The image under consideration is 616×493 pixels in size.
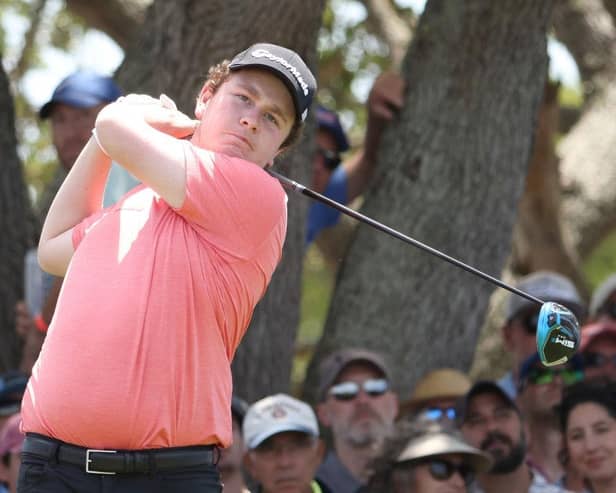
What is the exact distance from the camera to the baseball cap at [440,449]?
19.5 feet

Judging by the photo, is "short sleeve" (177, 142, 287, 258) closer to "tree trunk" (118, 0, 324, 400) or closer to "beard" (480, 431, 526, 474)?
"tree trunk" (118, 0, 324, 400)

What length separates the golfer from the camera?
3307mm

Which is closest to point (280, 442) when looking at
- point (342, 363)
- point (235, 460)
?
point (235, 460)

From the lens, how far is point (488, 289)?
7.16 meters

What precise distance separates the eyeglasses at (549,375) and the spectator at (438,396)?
0.39 m

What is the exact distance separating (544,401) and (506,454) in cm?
61

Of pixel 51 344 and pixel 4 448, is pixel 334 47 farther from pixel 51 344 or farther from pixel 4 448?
pixel 51 344

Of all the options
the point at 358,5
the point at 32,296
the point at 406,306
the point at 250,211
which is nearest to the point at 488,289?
the point at 406,306

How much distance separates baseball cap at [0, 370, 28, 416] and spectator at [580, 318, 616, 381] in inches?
111

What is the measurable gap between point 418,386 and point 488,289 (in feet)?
2.37

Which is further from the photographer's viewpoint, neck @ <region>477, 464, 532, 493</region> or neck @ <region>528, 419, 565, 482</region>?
neck @ <region>528, 419, 565, 482</region>

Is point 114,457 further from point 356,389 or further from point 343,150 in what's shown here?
point 343,150

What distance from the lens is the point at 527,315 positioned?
24.0ft

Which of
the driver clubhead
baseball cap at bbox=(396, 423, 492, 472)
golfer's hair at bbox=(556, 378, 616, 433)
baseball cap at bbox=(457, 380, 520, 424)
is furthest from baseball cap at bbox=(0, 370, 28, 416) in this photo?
the driver clubhead
